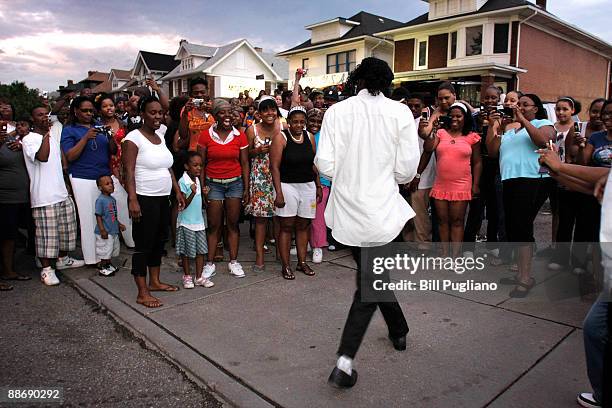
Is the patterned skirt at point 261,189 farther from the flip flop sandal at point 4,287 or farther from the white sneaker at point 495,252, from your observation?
the white sneaker at point 495,252

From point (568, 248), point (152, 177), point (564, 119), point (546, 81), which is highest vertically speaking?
point (546, 81)

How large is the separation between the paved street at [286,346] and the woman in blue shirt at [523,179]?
357 mm

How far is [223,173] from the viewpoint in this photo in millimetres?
5082

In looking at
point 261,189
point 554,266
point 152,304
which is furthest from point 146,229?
point 554,266

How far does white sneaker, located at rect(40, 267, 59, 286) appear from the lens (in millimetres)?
5066

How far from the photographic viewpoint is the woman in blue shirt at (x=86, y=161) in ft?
17.0

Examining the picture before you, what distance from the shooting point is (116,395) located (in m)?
2.97

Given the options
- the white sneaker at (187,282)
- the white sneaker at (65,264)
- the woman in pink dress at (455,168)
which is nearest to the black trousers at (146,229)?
the white sneaker at (187,282)

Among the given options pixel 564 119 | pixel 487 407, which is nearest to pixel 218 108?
pixel 487 407

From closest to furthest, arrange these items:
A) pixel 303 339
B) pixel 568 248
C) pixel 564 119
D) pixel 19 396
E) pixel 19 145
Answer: pixel 19 396, pixel 303 339, pixel 19 145, pixel 568 248, pixel 564 119

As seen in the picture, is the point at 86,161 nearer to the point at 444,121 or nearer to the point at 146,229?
the point at 146,229

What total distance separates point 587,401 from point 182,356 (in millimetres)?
2620

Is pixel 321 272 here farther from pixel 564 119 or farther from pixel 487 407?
pixel 564 119

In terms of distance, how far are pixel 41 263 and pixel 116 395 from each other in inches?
114
